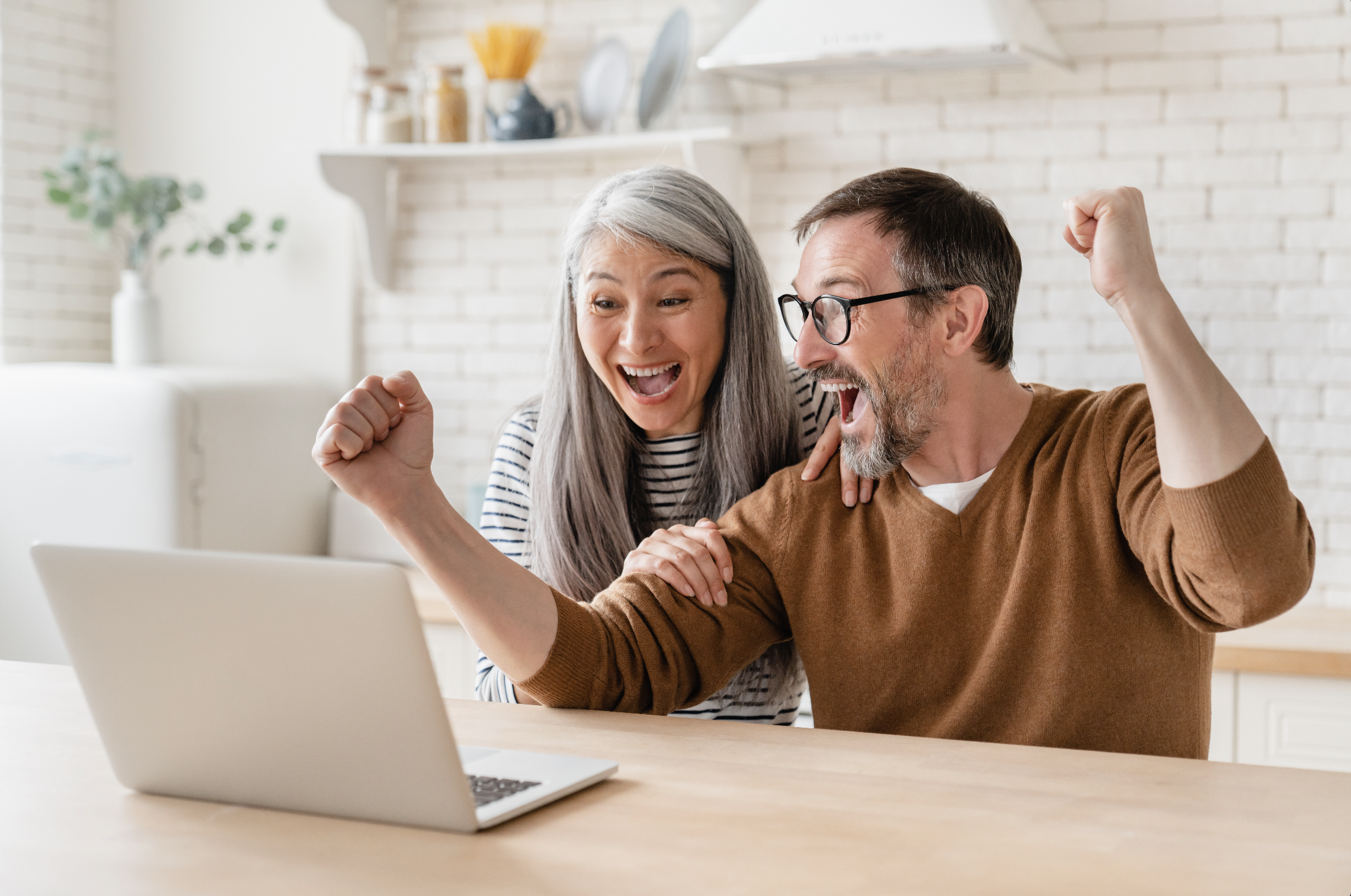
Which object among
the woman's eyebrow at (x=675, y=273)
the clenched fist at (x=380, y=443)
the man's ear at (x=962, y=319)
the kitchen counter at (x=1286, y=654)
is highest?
the woman's eyebrow at (x=675, y=273)

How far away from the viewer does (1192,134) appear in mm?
3117

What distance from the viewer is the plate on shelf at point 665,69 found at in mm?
3418

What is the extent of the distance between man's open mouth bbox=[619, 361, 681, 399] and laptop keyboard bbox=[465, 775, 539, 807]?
0.94 m

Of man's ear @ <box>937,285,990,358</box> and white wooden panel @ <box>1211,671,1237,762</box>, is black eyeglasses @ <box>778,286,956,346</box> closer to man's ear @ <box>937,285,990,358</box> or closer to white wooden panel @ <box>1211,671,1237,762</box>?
man's ear @ <box>937,285,990,358</box>

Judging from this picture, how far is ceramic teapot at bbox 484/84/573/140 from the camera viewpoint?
3.47 m

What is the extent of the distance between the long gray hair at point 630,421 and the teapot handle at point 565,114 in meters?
1.52

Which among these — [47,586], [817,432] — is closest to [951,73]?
[817,432]

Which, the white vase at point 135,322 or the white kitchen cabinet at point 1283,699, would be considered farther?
the white vase at point 135,322

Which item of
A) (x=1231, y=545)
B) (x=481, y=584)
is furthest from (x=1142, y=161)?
(x=481, y=584)

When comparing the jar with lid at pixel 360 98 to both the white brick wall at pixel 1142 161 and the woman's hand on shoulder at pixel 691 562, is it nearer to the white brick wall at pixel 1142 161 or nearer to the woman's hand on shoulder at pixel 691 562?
the white brick wall at pixel 1142 161

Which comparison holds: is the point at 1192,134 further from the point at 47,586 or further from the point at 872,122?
the point at 47,586

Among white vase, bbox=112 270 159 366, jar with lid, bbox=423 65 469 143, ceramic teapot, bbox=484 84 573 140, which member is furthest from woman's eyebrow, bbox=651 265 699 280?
white vase, bbox=112 270 159 366

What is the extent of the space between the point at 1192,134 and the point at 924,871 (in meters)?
2.58

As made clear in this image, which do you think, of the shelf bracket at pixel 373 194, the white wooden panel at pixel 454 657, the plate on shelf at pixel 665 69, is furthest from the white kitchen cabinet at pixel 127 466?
the plate on shelf at pixel 665 69
